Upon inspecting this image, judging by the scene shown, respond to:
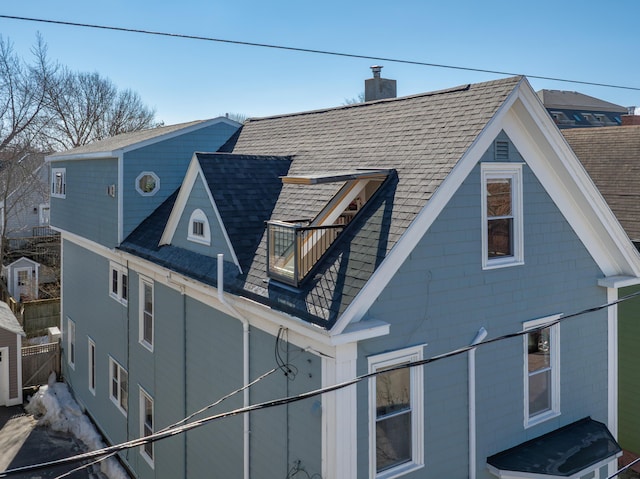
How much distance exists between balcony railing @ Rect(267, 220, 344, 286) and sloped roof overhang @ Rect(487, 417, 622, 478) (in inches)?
150

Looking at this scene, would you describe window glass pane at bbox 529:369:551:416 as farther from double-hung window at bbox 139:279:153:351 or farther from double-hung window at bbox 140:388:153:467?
double-hung window at bbox 139:279:153:351

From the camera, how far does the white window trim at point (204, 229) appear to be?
9.17 metres

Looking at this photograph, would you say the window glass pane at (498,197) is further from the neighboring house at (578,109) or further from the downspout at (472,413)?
the neighboring house at (578,109)

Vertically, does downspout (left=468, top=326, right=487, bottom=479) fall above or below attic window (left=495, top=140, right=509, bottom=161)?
below

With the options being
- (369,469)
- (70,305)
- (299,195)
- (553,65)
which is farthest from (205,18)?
(70,305)

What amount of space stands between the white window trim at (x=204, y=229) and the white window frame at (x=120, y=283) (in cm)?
376

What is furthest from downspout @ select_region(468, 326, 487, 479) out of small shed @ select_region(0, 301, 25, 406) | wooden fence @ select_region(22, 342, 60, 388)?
wooden fence @ select_region(22, 342, 60, 388)

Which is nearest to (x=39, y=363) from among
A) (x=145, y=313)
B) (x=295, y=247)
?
(x=145, y=313)

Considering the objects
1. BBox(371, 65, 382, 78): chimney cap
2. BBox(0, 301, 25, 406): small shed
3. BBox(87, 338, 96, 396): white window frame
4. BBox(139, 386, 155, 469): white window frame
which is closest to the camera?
BBox(139, 386, 155, 469): white window frame

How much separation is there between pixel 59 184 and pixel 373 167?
13.0 metres

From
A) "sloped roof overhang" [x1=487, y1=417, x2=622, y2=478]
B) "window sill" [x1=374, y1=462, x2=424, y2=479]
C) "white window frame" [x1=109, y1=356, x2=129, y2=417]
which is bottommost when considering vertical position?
"white window frame" [x1=109, y1=356, x2=129, y2=417]

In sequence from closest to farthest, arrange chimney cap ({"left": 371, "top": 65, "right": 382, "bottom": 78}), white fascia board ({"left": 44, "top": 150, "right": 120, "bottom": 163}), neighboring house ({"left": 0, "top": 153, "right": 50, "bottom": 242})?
white fascia board ({"left": 44, "top": 150, "right": 120, "bottom": 163}), chimney cap ({"left": 371, "top": 65, "right": 382, "bottom": 78}), neighboring house ({"left": 0, "top": 153, "right": 50, "bottom": 242})

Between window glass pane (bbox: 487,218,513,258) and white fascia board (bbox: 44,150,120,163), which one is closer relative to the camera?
window glass pane (bbox: 487,218,513,258)

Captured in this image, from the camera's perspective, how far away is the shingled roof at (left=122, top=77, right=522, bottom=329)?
6.67 meters
